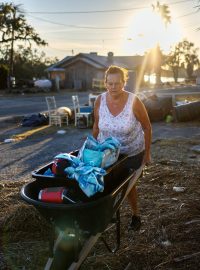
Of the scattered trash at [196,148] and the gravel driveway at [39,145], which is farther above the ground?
the scattered trash at [196,148]

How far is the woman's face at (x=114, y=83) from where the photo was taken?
13.1 ft

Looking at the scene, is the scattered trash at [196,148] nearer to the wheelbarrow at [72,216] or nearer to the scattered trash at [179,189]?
the scattered trash at [179,189]

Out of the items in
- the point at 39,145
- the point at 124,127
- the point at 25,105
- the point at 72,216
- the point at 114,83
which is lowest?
the point at 39,145

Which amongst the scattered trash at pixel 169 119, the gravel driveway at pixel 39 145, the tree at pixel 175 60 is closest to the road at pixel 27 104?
the scattered trash at pixel 169 119

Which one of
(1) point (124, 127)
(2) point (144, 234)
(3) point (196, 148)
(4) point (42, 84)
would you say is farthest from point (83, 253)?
(4) point (42, 84)

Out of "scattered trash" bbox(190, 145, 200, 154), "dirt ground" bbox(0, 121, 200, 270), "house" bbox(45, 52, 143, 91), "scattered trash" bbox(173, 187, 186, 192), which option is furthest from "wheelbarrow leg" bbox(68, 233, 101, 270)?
"house" bbox(45, 52, 143, 91)

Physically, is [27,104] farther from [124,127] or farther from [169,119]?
[124,127]

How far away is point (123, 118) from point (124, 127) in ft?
0.31

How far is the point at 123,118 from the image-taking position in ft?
13.6

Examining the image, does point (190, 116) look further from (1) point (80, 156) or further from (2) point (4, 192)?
(1) point (80, 156)

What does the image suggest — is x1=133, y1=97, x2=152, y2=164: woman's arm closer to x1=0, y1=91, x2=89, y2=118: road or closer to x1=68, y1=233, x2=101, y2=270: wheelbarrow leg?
x1=68, y1=233, x2=101, y2=270: wheelbarrow leg

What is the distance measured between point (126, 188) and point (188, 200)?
2263 mm

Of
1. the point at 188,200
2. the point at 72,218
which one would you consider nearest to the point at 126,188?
the point at 72,218

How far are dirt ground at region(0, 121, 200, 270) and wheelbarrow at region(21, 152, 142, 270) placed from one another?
90 cm
